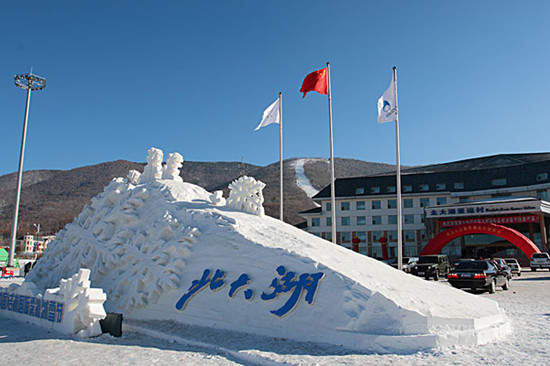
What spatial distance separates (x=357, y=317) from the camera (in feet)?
26.8

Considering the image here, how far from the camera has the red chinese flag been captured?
20781 mm

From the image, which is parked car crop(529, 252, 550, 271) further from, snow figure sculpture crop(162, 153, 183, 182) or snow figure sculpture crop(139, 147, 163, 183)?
snow figure sculpture crop(139, 147, 163, 183)

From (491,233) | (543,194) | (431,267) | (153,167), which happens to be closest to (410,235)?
(543,194)

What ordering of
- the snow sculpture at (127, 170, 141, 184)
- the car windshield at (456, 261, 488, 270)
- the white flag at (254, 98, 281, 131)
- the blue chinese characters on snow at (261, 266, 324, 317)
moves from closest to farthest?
the blue chinese characters on snow at (261, 266, 324, 317) < the snow sculpture at (127, 170, 141, 184) < the car windshield at (456, 261, 488, 270) < the white flag at (254, 98, 281, 131)

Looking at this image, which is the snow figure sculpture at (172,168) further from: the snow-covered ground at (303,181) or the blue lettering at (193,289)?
the snow-covered ground at (303,181)

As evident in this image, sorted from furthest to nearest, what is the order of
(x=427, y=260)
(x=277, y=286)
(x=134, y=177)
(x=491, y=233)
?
1. (x=491, y=233)
2. (x=427, y=260)
3. (x=134, y=177)
4. (x=277, y=286)

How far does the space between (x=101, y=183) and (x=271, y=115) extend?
14905 cm

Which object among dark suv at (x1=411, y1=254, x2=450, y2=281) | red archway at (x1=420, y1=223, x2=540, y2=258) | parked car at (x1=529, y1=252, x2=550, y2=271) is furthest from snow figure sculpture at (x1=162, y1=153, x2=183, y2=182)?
parked car at (x1=529, y1=252, x2=550, y2=271)

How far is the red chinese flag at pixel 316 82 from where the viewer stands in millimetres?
20781

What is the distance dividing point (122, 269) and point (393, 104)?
46.6ft

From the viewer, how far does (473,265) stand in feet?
60.5

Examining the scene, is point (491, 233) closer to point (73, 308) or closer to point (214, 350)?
point (214, 350)

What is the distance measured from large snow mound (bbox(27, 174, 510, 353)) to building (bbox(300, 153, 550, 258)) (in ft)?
108

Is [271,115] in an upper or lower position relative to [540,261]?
upper
